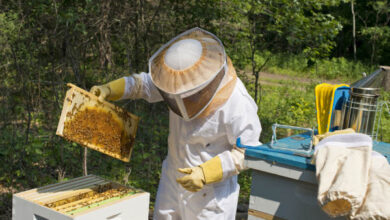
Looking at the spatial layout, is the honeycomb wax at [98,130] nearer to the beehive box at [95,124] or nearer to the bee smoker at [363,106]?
the beehive box at [95,124]

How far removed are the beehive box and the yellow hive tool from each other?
47.0 inches

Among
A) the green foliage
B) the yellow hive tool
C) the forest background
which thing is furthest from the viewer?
the green foliage

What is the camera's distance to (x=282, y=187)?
1977 mm

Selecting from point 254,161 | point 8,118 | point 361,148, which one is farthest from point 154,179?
point 361,148

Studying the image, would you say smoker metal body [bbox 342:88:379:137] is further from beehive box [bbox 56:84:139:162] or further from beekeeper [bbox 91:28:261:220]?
beehive box [bbox 56:84:139:162]

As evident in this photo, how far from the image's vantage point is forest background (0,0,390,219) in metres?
4.06

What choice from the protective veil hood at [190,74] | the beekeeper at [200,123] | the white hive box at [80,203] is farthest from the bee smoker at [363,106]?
the white hive box at [80,203]

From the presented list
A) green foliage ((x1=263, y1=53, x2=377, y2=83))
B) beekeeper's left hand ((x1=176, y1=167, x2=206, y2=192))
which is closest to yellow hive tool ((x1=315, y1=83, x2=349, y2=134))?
beekeeper's left hand ((x1=176, y1=167, x2=206, y2=192))

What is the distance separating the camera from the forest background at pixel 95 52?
4062mm

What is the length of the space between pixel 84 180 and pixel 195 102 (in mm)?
941

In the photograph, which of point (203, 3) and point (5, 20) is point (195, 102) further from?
point (203, 3)

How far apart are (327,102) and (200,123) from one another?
800mm

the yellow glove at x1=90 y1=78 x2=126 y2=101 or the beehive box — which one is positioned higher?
the yellow glove at x1=90 y1=78 x2=126 y2=101

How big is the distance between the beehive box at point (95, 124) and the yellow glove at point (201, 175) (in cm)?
55
